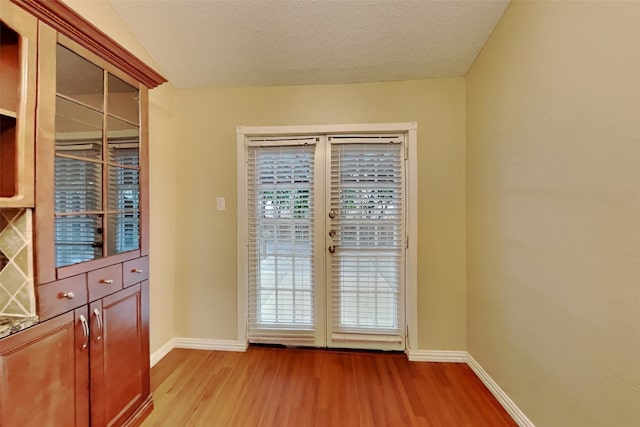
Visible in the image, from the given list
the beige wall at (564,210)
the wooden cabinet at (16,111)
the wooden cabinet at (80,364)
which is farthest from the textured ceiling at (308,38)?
the wooden cabinet at (80,364)

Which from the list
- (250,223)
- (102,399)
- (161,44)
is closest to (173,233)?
(250,223)

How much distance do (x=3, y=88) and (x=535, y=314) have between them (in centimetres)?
254

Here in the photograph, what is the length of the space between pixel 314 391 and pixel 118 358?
1.18 meters

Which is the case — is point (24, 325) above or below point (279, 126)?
below

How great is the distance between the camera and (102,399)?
128 cm

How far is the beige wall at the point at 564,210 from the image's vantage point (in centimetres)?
95

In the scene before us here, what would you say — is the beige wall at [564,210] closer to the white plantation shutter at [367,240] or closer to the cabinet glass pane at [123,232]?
the white plantation shutter at [367,240]

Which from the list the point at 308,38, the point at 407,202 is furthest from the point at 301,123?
the point at 407,202

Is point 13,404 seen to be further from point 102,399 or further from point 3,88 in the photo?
point 3,88

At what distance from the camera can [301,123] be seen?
2.26 metres

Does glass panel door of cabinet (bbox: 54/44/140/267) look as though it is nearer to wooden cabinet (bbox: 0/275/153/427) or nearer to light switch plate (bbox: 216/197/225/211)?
wooden cabinet (bbox: 0/275/153/427)

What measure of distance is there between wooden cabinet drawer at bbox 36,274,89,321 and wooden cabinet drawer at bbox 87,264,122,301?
30mm

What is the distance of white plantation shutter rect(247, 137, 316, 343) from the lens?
229 centimetres

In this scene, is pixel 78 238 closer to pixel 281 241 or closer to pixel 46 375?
pixel 46 375
